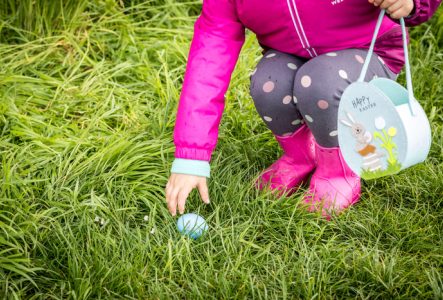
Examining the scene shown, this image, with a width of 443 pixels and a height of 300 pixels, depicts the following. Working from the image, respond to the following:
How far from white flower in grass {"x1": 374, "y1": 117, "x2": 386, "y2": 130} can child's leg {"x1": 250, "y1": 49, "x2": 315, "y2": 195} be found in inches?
15.6

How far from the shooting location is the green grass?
158cm

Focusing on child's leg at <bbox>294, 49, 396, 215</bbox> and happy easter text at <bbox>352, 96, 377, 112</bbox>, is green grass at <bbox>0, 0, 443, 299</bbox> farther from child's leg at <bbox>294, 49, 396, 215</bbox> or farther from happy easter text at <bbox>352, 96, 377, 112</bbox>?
happy easter text at <bbox>352, 96, 377, 112</bbox>

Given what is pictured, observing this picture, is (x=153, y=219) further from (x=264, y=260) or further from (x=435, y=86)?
(x=435, y=86)

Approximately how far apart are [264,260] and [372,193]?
0.47m

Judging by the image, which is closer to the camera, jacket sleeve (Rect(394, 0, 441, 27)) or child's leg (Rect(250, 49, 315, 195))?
jacket sleeve (Rect(394, 0, 441, 27))

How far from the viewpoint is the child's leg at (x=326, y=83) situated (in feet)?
5.62

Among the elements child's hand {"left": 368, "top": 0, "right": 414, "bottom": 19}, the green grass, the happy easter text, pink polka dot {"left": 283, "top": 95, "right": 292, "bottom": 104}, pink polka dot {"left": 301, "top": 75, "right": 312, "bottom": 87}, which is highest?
child's hand {"left": 368, "top": 0, "right": 414, "bottom": 19}

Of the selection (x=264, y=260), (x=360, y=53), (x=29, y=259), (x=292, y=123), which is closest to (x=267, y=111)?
(x=292, y=123)

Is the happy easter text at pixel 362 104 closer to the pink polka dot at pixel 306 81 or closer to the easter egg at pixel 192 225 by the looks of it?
the pink polka dot at pixel 306 81

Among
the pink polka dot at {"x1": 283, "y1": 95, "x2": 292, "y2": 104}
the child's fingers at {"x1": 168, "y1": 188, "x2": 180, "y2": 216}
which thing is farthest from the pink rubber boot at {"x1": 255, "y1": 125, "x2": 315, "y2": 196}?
the child's fingers at {"x1": 168, "y1": 188, "x2": 180, "y2": 216}

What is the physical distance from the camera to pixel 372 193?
1.93 m

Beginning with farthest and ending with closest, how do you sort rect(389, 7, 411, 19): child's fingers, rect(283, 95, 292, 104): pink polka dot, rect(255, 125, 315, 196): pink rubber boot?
rect(255, 125, 315, 196): pink rubber boot < rect(283, 95, 292, 104): pink polka dot < rect(389, 7, 411, 19): child's fingers

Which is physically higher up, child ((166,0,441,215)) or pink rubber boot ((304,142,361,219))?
child ((166,0,441,215))

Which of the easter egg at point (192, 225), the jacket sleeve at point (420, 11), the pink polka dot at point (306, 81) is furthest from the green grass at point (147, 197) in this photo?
the jacket sleeve at point (420, 11)
